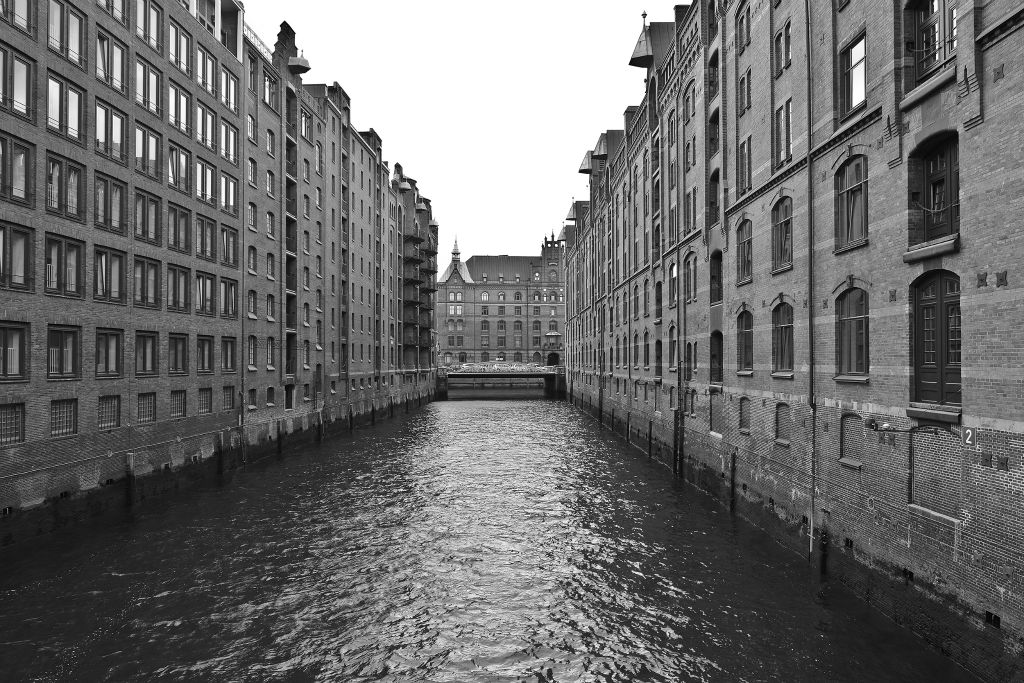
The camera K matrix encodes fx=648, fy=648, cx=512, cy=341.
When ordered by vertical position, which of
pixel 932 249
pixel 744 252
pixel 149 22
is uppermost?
pixel 149 22

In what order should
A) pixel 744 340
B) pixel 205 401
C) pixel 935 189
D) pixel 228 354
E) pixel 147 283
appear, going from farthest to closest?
pixel 228 354 → pixel 205 401 → pixel 147 283 → pixel 744 340 → pixel 935 189

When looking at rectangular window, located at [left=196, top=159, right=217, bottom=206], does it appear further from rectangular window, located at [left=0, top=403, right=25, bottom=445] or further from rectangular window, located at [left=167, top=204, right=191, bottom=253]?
rectangular window, located at [left=0, top=403, right=25, bottom=445]

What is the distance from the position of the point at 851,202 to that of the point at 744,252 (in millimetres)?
6808

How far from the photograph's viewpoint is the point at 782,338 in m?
18.3

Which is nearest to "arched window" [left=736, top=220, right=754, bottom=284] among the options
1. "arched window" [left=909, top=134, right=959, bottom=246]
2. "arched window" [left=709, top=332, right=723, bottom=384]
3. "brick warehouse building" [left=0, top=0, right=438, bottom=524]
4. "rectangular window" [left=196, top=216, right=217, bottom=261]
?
"arched window" [left=709, top=332, right=723, bottom=384]

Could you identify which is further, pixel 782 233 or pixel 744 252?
pixel 744 252

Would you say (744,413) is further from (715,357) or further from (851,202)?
(851,202)

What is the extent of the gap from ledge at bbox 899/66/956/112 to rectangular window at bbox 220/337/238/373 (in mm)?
27946

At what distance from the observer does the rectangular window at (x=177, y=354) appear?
2594 cm

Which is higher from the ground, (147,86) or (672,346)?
(147,86)

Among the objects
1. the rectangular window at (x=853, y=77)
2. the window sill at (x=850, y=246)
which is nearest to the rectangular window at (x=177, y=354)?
the window sill at (x=850, y=246)

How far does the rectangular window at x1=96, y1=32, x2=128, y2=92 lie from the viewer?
21.8 m

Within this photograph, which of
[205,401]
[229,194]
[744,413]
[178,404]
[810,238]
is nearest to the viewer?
[810,238]

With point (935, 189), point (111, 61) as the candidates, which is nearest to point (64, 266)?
point (111, 61)
